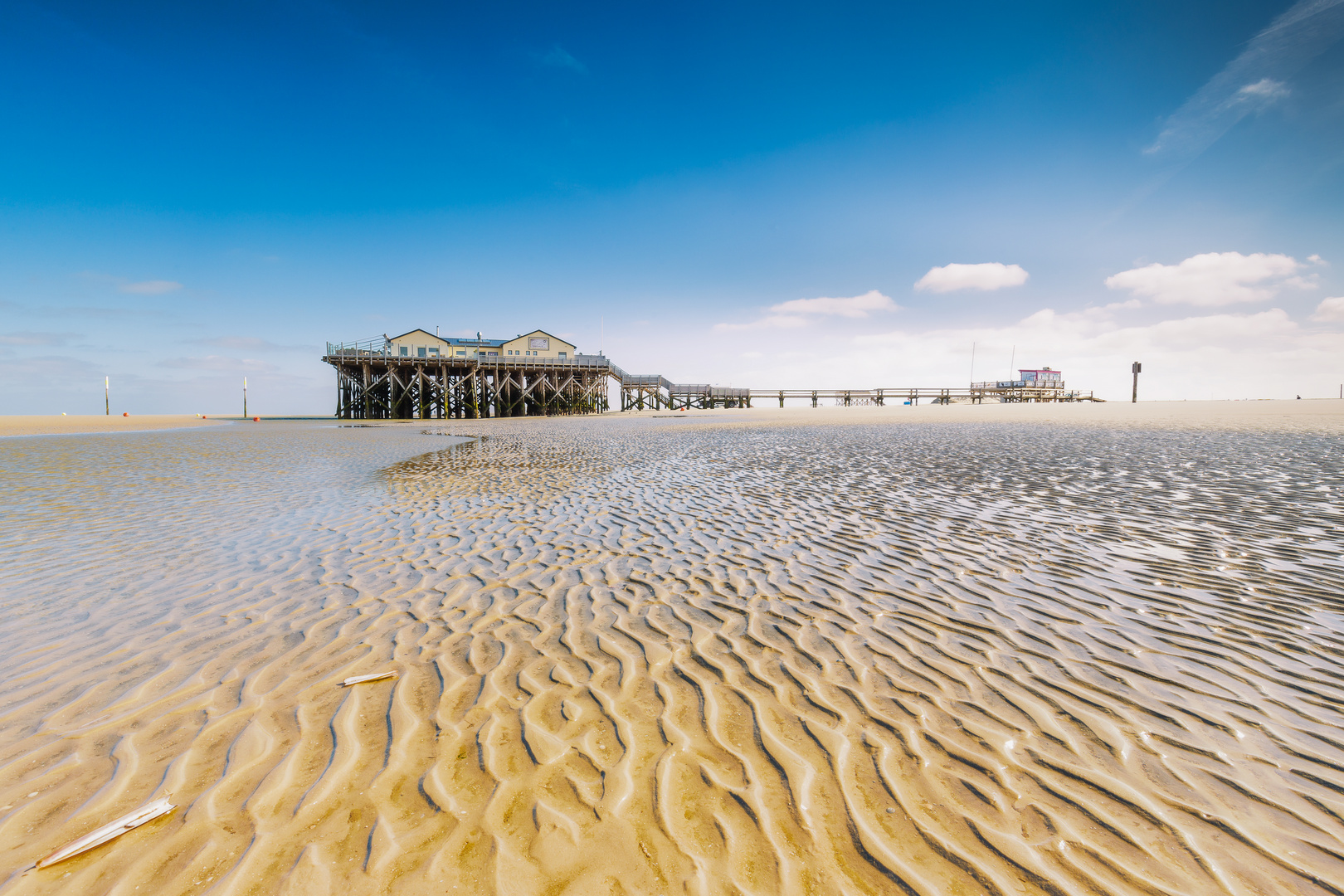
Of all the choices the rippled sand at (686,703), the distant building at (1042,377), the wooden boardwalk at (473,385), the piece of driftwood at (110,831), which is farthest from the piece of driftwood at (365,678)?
the distant building at (1042,377)

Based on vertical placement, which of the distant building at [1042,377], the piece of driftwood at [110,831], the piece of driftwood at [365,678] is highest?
the distant building at [1042,377]

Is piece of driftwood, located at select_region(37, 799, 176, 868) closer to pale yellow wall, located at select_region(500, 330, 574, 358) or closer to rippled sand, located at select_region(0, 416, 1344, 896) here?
rippled sand, located at select_region(0, 416, 1344, 896)

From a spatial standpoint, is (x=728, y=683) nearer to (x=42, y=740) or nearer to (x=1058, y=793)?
(x=1058, y=793)

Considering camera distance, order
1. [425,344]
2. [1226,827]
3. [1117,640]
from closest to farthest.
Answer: [1226,827] → [1117,640] → [425,344]

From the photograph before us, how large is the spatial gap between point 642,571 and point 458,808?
11.3ft

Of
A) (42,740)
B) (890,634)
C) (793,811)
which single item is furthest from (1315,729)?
(42,740)

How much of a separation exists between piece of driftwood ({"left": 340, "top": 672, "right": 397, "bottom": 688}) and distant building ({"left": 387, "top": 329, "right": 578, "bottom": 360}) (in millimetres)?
47409

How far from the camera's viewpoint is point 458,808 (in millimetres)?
2596

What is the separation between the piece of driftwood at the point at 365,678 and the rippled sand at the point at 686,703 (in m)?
0.10

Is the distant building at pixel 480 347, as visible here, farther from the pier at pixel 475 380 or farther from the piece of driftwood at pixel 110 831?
the piece of driftwood at pixel 110 831

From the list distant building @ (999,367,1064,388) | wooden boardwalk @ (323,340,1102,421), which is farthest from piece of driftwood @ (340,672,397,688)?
distant building @ (999,367,1064,388)

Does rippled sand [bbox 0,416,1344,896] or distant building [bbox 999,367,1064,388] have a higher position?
distant building [bbox 999,367,1064,388]

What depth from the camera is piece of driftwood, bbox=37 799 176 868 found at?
2.24 m

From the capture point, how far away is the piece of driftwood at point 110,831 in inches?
88.3
